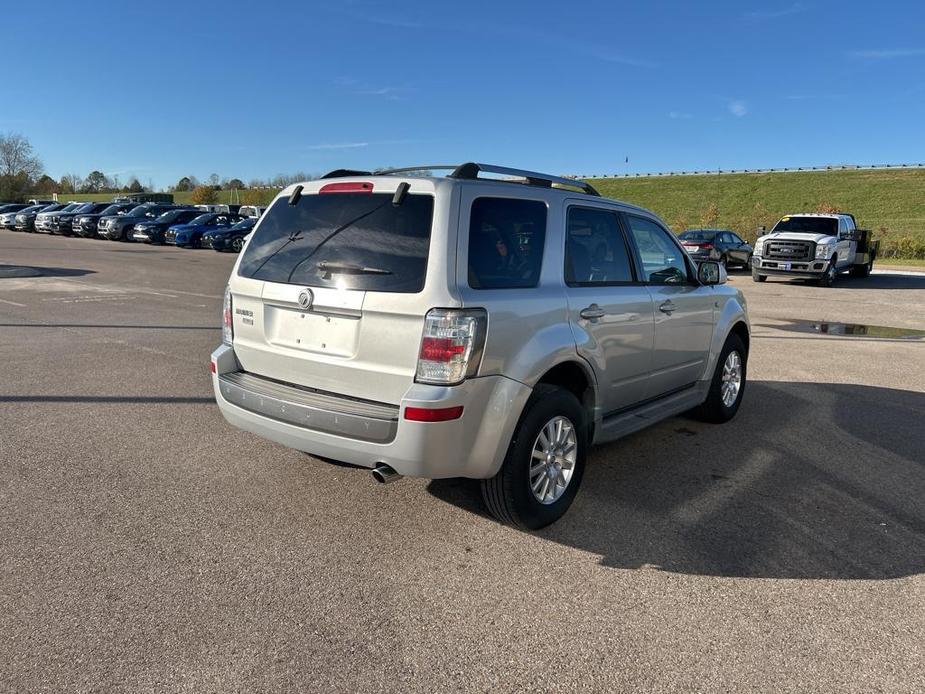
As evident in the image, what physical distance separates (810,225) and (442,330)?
22643 millimetres

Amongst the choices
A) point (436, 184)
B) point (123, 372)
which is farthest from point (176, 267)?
point (436, 184)

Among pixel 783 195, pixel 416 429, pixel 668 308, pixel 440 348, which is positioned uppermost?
pixel 783 195

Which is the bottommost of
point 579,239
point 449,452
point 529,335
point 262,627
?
point 262,627

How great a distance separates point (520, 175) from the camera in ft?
13.8

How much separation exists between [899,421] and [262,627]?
591 cm

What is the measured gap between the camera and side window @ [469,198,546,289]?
3609 mm

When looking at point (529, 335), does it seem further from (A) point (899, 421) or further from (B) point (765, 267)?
(B) point (765, 267)

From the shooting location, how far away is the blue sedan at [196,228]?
3158cm

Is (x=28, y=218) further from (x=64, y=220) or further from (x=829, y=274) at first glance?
(x=829, y=274)

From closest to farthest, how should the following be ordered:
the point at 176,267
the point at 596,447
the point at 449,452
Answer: the point at 449,452
the point at 596,447
the point at 176,267

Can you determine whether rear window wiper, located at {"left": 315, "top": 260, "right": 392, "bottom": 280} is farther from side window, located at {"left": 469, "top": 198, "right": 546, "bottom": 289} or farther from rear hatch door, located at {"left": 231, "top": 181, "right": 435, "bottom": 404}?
side window, located at {"left": 469, "top": 198, "right": 546, "bottom": 289}

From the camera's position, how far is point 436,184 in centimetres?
360

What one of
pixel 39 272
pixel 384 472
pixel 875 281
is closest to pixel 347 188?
pixel 384 472

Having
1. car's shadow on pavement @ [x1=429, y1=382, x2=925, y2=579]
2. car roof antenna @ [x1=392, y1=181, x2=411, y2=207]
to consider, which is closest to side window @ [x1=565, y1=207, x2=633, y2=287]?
car roof antenna @ [x1=392, y1=181, x2=411, y2=207]
